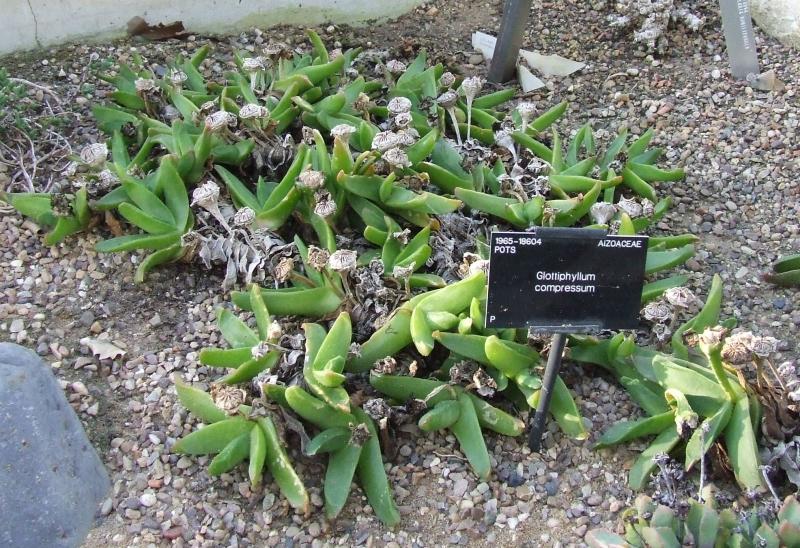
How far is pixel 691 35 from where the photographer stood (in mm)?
3787

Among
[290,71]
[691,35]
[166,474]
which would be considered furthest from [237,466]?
[691,35]

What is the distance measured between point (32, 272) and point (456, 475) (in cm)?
141

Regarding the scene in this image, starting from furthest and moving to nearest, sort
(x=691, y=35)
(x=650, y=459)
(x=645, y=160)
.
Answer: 1. (x=691, y=35)
2. (x=645, y=160)
3. (x=650, y=459)

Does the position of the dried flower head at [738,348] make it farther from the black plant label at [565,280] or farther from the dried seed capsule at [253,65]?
the dried seed capsule at [253,65]

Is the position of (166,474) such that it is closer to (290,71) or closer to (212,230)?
(212,230)

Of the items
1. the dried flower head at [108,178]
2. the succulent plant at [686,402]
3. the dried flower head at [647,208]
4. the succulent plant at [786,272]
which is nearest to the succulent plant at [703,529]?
the succulent plant at [686,402]

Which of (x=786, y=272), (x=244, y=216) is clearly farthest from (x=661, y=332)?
(x=244, y=216)

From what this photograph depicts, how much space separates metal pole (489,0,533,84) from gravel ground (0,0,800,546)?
0.17 meters

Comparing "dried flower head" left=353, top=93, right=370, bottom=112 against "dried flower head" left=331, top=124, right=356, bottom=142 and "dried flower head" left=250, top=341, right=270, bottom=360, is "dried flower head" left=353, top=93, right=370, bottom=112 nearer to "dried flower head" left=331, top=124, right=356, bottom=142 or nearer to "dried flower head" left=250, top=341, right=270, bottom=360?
"dried flower head" left=331, top=124, right=356, bottom=142

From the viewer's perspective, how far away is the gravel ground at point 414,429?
206cm

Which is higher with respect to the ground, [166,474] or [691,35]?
[691,35]

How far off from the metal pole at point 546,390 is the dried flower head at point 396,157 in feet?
2.48

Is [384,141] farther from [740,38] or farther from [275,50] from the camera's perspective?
[740,38]

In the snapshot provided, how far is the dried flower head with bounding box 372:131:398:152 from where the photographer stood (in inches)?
103
